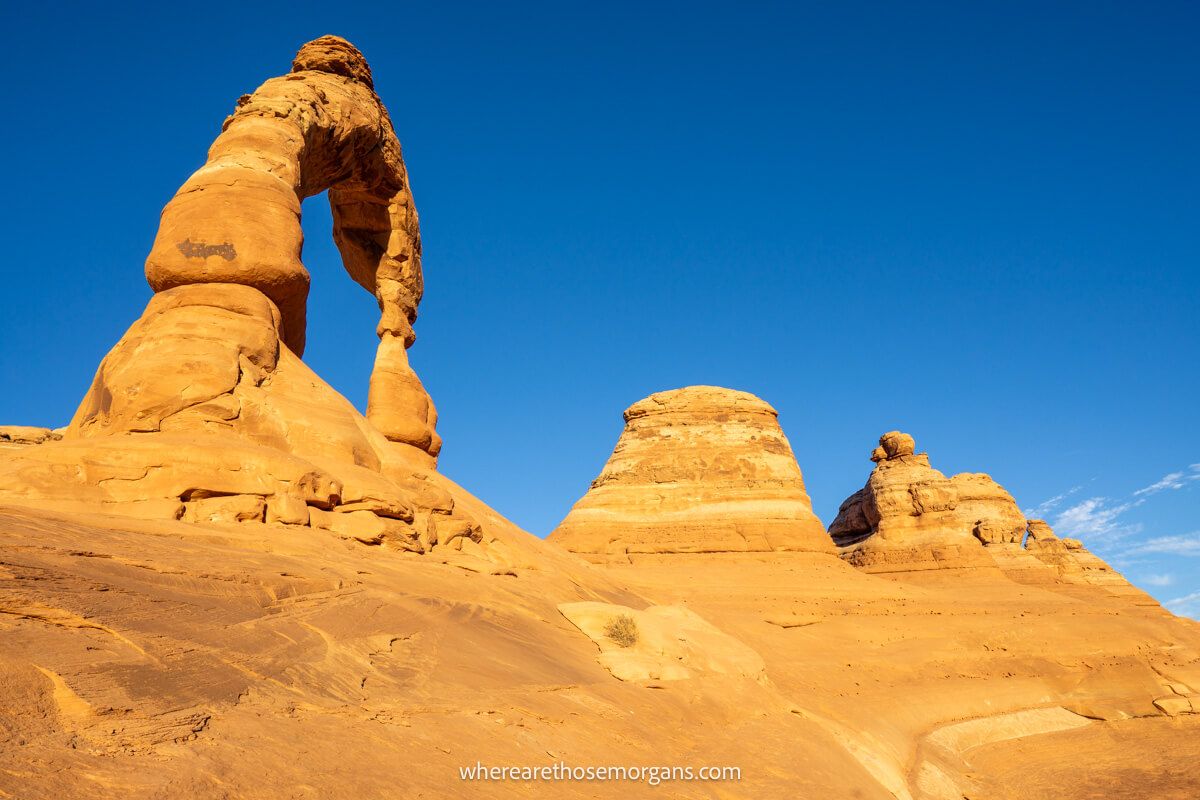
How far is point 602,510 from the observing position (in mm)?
36156

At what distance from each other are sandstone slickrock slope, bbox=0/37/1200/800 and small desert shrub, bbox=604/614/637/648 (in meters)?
0.05

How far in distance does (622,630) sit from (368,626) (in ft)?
16.4

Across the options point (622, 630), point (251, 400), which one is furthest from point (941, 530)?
point (251, 400)

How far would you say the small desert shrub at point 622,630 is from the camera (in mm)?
10867

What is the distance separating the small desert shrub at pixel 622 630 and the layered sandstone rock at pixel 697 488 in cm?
2211

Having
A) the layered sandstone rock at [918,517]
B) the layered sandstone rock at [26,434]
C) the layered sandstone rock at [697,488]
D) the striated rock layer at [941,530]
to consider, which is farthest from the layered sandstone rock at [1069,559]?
the layered sandstone rock at [26,434]

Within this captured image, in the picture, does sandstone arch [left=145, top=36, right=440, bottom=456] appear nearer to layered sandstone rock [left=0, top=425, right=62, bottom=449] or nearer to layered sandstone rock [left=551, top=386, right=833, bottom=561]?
layered sandstone rock [left=0, top=425, right=62, bottom=449]

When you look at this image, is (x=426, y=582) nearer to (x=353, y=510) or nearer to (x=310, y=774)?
(x=353, y=510)

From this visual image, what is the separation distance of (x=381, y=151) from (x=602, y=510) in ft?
68.7

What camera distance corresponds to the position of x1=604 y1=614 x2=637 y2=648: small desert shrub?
10.9 metres

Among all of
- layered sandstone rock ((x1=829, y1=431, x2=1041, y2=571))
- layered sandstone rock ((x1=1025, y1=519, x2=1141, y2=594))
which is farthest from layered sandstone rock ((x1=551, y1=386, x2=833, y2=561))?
layered sandstone rock ((x1=1025, y1=519, x2=1141, y2=594))

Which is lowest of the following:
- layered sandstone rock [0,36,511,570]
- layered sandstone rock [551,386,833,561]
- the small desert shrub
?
the small desert shrub

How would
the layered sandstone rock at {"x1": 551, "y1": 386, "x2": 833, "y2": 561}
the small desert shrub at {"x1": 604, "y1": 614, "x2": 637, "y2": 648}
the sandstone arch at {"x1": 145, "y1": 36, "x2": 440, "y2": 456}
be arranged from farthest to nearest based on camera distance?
the layered sandstone rock at {"x1": 551, "y1": 386, "x2": 833, "y2": 561} → the sandstone arch at {"x1": 145, "y1": 36, "x2": 440, "y2": 456} → the small desert shrub at {"x1": 604, "y1": 614, "x2": 637, "y2": 648}

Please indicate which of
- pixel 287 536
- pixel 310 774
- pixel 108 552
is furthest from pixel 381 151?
pixel 310 774
